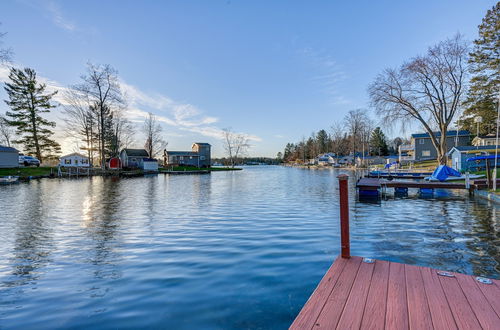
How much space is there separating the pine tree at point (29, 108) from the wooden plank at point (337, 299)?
60.0 metres

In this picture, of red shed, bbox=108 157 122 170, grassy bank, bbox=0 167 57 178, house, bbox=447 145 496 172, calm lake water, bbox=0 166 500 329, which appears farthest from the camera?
red shed, bbox=108 157 122 170

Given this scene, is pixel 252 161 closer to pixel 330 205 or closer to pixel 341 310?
pixel 330 205

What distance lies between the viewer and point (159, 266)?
6039 millimetres

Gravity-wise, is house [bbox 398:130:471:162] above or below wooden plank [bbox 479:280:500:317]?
above

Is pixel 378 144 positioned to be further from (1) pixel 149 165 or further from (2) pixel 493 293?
(2) pixel 493 293

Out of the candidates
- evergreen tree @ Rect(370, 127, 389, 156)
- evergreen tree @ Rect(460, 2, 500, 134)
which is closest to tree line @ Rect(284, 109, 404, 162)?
evergreen tree @ Rect(370, 127, 389, 156)

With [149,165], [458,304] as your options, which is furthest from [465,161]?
[149,165]

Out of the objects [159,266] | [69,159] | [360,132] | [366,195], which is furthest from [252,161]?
[159,266]

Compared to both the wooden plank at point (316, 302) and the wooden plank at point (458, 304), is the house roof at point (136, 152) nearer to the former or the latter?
the wooden plank at point (316, 302)

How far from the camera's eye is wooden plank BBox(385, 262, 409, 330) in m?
Answer: 2.68

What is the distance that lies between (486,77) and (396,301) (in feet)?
182

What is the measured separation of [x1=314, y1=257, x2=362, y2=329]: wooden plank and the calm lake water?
35.9 inches

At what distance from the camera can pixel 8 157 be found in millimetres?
40000

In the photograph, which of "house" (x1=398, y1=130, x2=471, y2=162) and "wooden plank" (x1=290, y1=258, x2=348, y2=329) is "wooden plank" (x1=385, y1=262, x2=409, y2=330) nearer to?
"wooden plank" (x1=290, y1=258, x2=348, y2=329)
